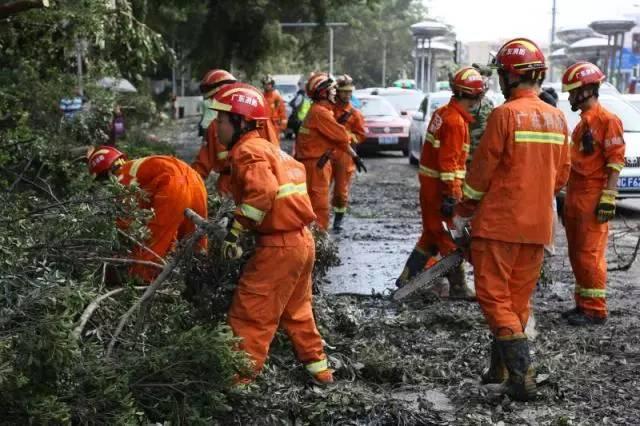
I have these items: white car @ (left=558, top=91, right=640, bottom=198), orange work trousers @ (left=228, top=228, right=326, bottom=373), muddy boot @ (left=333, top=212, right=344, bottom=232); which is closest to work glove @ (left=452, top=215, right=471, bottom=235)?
orange work trousers @ (left=228, top=228, right=326, bottom=373)

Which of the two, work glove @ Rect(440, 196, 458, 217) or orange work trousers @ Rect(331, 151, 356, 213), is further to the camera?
orange work trousers @ Rect(331, 151, 356, 213)

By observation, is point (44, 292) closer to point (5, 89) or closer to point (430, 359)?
point (430, 359)

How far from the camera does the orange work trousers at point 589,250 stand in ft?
23.0

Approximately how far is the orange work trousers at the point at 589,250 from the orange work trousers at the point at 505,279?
1778mm

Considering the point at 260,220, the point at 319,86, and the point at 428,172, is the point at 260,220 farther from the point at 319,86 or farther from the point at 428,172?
the point at 319,86

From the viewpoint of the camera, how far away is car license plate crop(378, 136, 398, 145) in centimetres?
2252

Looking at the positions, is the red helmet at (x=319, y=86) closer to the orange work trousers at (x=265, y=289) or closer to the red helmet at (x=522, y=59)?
the red helmet at (x=522, y=59)

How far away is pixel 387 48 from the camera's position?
70750 millimetres

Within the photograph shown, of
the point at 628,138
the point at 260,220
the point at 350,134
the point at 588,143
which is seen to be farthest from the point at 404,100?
the point at 260,220

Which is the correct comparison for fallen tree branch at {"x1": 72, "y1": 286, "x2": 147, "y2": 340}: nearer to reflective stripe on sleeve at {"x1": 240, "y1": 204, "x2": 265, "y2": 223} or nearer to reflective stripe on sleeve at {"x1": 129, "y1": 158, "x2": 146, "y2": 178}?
reflective stripe on sleeve at {"x1": 240, "y1": 204, "x2": 265, "y2": 223}

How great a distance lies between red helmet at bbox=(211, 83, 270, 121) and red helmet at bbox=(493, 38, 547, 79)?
1.42 meters

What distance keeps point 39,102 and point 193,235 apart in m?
6.68

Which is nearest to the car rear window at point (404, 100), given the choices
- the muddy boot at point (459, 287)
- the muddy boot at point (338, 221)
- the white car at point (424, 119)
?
the white car at point (424, 119)

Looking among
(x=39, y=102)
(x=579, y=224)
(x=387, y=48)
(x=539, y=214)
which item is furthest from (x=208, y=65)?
(x=387, y=48)
